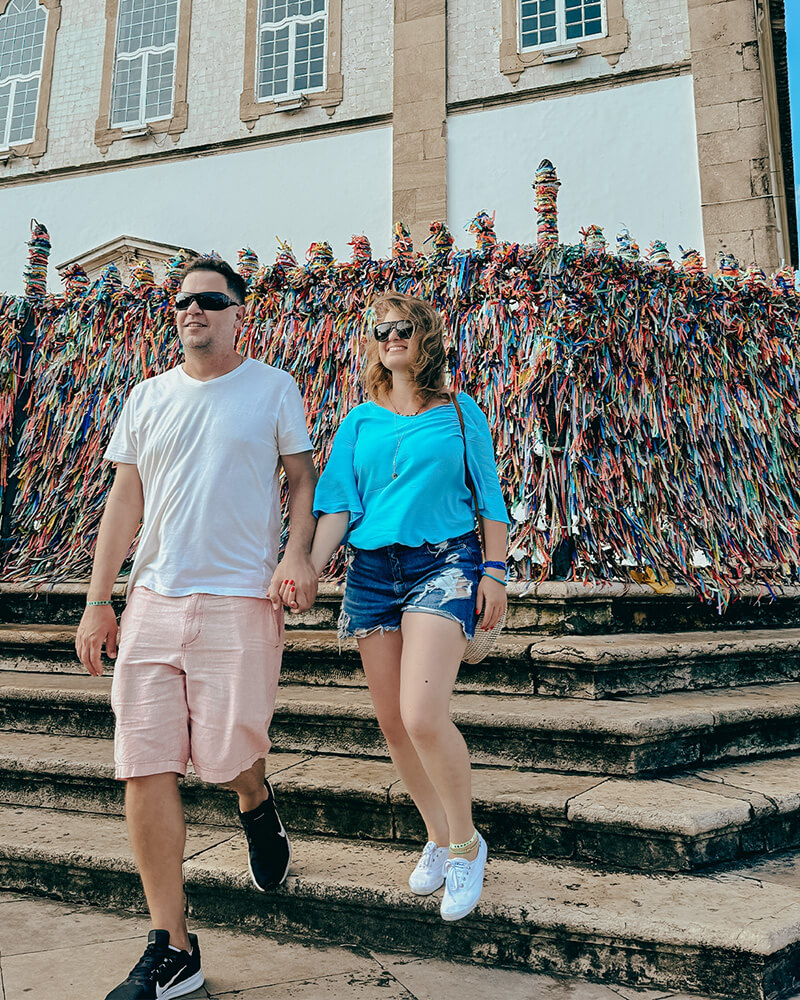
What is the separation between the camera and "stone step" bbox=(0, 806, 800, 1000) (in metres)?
2.14

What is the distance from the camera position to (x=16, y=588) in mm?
4609

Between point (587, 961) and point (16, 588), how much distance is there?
12.1 ft

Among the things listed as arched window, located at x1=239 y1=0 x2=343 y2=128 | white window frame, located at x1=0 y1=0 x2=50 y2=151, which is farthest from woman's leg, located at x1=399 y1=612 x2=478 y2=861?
white window frame, located at x1=0 y1=0 x2=50 y2=151

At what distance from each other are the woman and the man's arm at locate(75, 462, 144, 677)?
57cm

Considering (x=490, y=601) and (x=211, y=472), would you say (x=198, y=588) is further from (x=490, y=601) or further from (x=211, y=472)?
(x=490, y=601)

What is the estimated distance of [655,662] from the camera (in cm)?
345

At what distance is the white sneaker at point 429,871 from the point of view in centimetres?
236

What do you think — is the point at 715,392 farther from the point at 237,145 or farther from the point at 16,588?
the point at 237,145

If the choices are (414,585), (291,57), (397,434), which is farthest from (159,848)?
(291,57)

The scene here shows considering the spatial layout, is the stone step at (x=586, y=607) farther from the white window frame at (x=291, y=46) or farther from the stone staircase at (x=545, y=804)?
the white window frame at (x=291, y=46)

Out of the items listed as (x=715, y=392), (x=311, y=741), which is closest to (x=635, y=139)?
(x=715, y=392)

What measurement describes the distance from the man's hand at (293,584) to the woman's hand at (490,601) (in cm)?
49

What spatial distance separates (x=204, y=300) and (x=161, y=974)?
184 cm

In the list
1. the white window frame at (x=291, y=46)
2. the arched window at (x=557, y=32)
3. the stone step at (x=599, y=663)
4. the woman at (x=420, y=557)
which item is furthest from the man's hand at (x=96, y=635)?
the white window frame at (x=291, y=46)
